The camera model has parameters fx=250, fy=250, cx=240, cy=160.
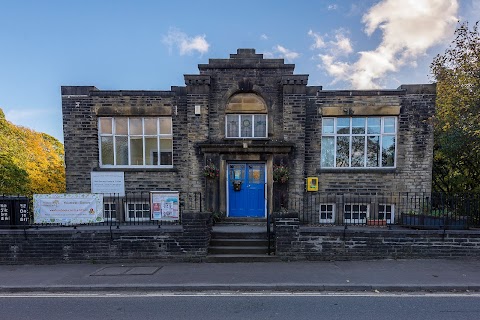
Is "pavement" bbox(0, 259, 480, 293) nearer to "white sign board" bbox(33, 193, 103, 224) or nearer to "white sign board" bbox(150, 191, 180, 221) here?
"white sign board" bbox(33, 193, 103, 224)

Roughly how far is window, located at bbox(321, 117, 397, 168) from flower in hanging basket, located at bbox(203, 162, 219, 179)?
4.58m

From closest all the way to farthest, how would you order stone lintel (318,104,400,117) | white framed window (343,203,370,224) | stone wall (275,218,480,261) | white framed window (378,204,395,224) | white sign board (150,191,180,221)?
stone wall (275,218,480,261) → white sign board (150,191,180,221) → stone lintel (318,104,400,117) → white framed window (378,204,395,224) → white framed window (343,203,370,224)

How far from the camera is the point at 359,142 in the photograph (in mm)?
10594

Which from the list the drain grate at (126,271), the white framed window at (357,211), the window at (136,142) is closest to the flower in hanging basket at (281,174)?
the white framed window at (357,211)

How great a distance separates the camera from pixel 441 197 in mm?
7770

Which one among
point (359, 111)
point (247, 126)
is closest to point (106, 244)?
point (247, 126)

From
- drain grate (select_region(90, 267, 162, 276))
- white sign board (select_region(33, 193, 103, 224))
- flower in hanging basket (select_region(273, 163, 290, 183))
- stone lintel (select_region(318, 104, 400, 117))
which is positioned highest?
stone lintel (select_region(318, 104, 400, 117))

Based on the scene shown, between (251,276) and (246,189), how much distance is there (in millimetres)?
4676

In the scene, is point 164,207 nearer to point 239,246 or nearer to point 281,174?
point 239,246

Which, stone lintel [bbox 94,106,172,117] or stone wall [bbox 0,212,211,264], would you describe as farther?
stone lintel [bbox 94,106,172,117]

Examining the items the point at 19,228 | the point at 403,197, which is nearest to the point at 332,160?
the point at 403,197

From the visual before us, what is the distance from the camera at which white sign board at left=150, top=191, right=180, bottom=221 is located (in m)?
9.45
